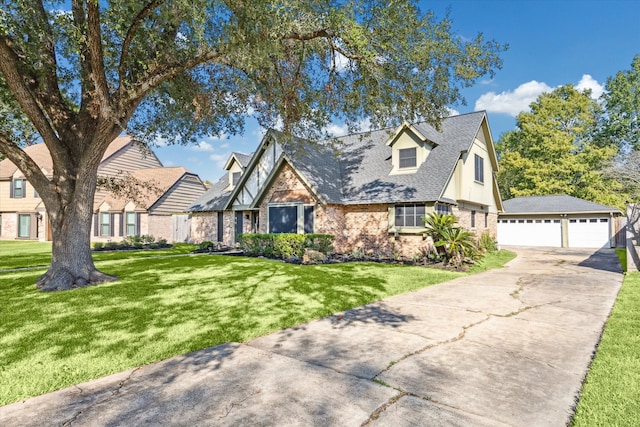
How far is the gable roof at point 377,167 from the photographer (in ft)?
52.8

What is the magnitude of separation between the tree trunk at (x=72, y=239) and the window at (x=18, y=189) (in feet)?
89.2

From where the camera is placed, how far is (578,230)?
25.5 meters

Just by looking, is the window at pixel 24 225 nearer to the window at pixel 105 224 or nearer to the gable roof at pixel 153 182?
the gable roof at pixel 153 182

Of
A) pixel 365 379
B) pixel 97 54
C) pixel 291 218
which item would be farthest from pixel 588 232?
pixel 97 54

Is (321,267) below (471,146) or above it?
below

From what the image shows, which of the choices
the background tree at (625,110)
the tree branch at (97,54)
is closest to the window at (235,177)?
the tree branch at (97,54)

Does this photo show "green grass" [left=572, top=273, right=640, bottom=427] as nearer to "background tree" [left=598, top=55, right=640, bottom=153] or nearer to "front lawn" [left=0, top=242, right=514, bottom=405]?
"front lawn" [left=0, top=242, right=514, bottom=405]

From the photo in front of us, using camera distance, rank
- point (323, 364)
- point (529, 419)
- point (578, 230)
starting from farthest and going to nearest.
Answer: point (578, 230), point (323, 364), point (529, 419)

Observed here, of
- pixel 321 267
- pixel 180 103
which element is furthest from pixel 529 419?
pixel 180 103

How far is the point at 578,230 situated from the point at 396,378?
28082mm

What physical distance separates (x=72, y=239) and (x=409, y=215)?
42.2 feet

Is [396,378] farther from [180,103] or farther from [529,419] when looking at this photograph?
[180,103]

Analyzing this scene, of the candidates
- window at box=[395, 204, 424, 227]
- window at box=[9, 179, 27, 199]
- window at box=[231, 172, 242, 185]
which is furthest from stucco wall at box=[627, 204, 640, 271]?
window at box=[9, 179, 27, 199]

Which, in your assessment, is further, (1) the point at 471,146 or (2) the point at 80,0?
(1) the point at 471,146
